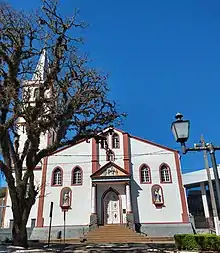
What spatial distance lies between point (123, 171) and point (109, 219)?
4.74m

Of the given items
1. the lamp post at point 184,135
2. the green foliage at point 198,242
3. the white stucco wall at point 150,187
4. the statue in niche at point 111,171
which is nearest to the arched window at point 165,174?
the white stucco wall at point 150,187

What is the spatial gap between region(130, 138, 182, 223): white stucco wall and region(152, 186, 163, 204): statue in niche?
388 mm

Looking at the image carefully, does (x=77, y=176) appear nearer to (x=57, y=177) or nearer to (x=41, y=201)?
(x=57, y=177)

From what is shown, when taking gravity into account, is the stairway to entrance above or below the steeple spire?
below

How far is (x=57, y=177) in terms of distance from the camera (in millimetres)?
25984

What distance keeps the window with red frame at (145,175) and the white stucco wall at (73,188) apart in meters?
5.37

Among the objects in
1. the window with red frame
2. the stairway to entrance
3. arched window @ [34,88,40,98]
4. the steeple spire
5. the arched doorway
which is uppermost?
the steeple spire

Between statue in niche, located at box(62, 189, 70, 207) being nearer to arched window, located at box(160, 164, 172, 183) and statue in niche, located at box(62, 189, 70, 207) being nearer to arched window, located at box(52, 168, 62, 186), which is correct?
arched window, located at box(52, 168, 62, 186)

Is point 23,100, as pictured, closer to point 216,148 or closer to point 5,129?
point 5,129

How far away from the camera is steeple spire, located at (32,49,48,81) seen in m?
13.0

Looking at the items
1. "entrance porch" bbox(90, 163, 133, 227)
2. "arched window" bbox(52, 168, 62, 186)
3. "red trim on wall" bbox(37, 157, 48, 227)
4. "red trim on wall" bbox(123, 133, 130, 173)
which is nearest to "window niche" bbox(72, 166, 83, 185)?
"arched window" bbox(52, 168, 62, 186)

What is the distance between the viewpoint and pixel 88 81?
13.6m

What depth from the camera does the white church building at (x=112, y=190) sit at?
23438 mm

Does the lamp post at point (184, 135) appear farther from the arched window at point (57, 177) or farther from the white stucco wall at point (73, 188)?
the arched window at point (57, 177)
